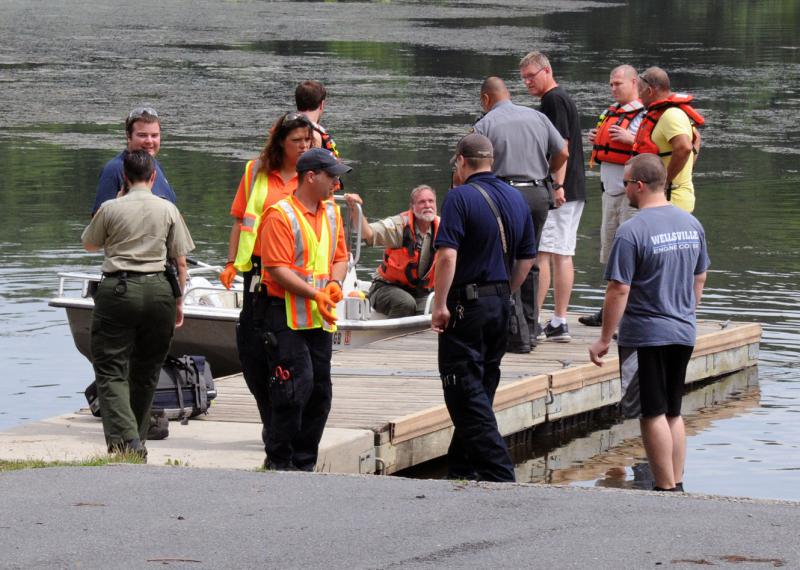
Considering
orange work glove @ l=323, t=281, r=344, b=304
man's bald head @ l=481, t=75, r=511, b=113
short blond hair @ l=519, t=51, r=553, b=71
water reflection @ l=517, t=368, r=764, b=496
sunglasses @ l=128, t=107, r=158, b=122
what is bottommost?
water reflection @ l=517, t=368, r=764, b=496

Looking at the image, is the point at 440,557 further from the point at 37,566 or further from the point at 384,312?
the point at 384,312

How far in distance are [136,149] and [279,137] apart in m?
0.71

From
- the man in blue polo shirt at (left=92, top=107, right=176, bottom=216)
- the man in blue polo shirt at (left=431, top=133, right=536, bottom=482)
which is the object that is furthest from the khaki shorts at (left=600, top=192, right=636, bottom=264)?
the man in blue polo shirt at (left=92, top=107, right=176, bottom=216)

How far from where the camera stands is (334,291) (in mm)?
7668

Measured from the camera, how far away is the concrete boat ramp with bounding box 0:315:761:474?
8562mm

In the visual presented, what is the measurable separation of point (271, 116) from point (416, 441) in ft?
69.9

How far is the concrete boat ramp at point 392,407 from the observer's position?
856cm

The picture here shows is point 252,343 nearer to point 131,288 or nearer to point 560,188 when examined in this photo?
point 131,288

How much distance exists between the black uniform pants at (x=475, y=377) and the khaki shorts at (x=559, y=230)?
311 cm

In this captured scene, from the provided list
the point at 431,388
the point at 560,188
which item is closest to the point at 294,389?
the point at 431,388

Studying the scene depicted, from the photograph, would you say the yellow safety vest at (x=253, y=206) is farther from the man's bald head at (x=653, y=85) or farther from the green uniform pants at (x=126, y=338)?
the man's bald head at (x=653, y=85)

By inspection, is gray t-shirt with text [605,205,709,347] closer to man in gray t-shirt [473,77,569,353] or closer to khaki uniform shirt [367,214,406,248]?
man in gray t-shirt [473,77,569,353]

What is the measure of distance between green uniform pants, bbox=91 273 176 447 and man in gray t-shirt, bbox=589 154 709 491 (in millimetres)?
2153

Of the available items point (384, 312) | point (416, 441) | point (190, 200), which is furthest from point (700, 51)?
point (416, 441)
